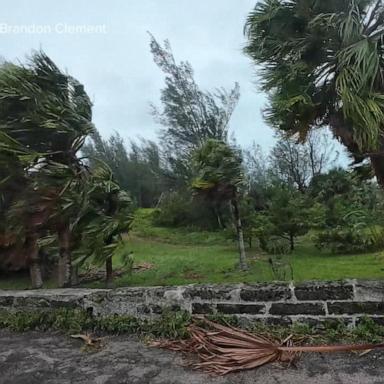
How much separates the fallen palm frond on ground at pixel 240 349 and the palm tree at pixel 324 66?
2.49 m

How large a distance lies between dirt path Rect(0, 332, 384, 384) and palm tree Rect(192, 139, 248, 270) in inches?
137

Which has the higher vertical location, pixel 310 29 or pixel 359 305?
pixel 310 29

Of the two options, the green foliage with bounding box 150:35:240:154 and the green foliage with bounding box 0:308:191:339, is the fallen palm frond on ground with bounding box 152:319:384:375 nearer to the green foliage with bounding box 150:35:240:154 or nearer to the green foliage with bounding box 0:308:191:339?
the green foliage with bounding box 0:308:191:339

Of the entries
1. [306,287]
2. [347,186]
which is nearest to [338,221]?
[347,186]

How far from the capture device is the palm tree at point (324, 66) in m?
4.32

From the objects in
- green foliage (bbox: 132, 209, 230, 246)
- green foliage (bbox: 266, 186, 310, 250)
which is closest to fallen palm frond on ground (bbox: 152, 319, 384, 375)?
green foliage (bbox: 266, 186, 310, 250)

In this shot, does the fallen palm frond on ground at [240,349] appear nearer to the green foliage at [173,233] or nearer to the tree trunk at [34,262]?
the tree trunk at [34,262]

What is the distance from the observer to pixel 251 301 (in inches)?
132

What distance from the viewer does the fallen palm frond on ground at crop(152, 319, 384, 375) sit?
8.68 feet

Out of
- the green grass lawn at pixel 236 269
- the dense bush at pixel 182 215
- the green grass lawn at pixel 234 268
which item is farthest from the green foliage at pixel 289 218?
the dense bush at pixel 182 215

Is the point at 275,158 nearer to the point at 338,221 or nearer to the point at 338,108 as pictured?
the point at 338,221

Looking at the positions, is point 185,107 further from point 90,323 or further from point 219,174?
point 90,323

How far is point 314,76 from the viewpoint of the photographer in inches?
193

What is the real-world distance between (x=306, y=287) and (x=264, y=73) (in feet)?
10.1
